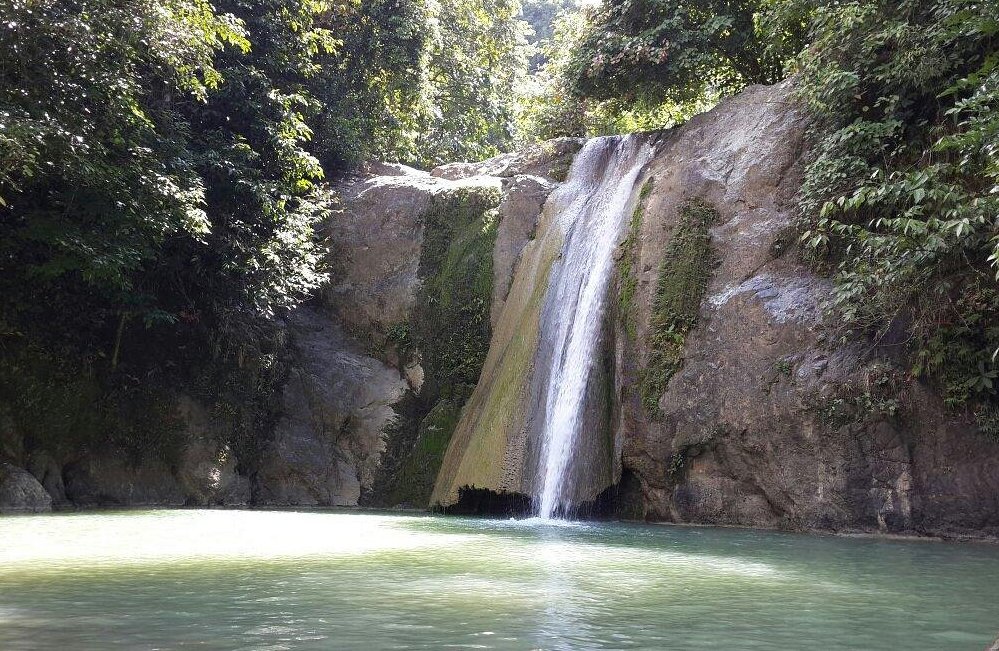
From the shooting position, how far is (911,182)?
941cm

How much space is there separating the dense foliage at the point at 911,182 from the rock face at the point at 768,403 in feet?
1.59

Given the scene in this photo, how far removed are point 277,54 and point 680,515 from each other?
10967 millimetres

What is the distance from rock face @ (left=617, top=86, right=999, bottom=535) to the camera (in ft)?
31.7

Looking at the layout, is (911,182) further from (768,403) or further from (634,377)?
(634,377)

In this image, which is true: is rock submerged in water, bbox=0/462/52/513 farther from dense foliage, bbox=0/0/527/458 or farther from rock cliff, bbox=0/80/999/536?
dense foliage, bbox=0/0/527/458

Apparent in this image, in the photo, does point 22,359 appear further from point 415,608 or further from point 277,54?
point 415,608

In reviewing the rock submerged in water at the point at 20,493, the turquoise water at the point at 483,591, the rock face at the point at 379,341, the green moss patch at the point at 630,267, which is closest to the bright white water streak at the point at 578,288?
the green moss patch at the point at 630,267

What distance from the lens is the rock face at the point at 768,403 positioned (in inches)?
380

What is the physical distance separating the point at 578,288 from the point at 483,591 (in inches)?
335

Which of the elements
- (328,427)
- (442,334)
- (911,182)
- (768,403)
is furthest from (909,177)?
(328,427)

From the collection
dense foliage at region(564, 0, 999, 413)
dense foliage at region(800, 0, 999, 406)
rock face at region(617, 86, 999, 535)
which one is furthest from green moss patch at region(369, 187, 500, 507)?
dense foliage at region(800, 0, 999, 406)

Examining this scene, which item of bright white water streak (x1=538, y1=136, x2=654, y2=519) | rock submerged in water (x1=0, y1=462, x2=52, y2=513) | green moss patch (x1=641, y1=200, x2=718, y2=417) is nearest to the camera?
green moss patch (x1=641, y1=200, x2=718, y2=417)

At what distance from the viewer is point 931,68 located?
10047 millimetres

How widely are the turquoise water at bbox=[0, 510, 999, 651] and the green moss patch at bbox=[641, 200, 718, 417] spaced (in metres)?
2.78
